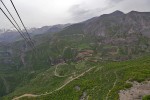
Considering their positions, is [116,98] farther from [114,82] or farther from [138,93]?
[114,82]

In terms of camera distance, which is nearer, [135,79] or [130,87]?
[130,87]

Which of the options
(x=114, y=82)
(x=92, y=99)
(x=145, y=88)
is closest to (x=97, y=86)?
(x=114, y=82)

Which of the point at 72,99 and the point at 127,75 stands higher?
the point at 127,75

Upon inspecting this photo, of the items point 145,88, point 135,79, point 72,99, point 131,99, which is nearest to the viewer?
point 131,99

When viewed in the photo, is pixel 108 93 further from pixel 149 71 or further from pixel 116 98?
pixel 149 71

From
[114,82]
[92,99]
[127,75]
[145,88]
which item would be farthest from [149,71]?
[92,99]

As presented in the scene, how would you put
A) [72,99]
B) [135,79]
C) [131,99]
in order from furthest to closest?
[72,99] < [135,79] < [131,99]
